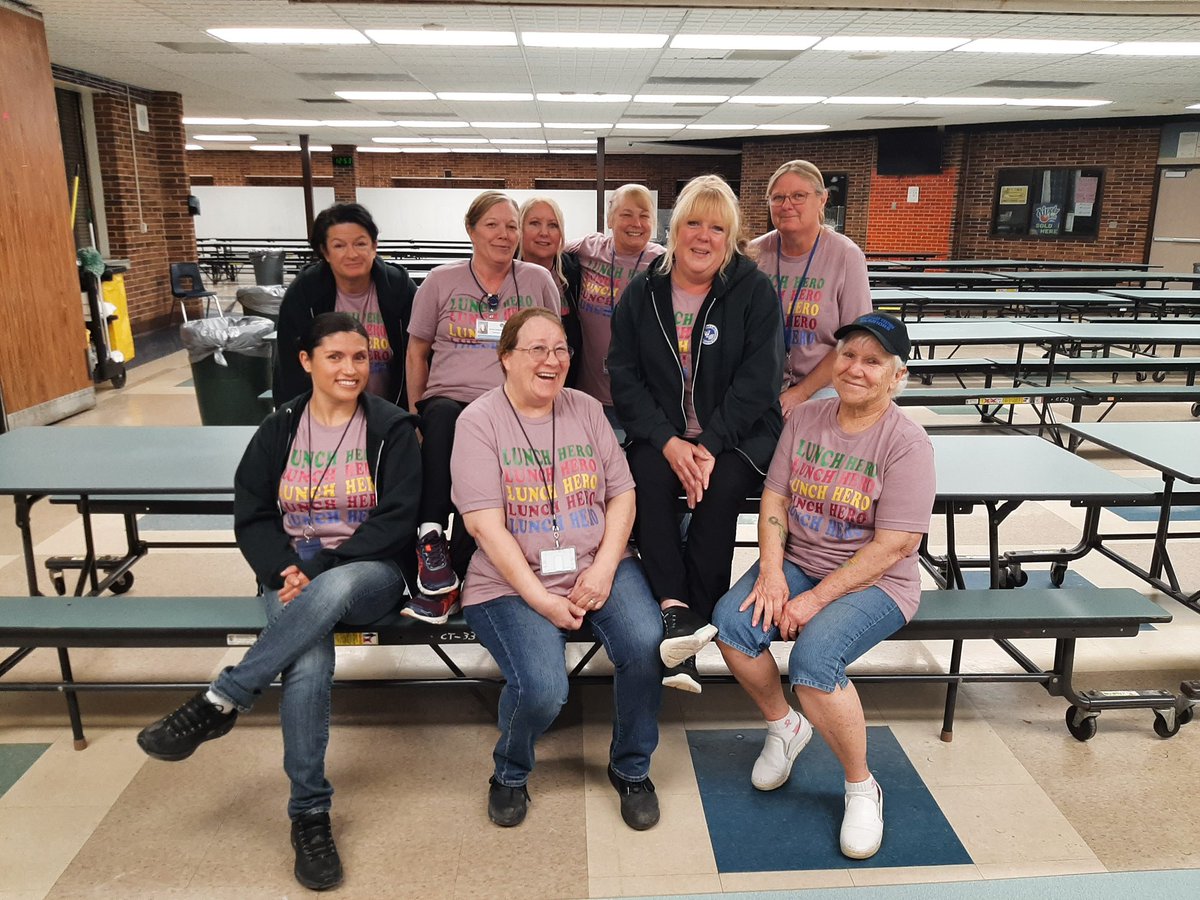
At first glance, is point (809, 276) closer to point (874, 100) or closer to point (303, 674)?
point (303, 674)

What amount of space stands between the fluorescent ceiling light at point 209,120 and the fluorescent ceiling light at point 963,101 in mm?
9827

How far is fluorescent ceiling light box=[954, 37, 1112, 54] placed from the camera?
6714 millimetres

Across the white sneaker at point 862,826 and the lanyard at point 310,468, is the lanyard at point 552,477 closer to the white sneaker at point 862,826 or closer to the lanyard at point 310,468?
the lanyard at point 310,468

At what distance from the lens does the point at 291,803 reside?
6.63 feet

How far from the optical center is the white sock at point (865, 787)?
2.11 meters

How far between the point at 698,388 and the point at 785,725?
95 centimetres

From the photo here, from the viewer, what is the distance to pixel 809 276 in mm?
2924

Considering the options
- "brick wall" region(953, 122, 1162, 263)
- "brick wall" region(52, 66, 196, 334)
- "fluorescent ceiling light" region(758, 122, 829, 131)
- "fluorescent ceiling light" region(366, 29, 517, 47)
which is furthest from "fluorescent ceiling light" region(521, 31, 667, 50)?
"brick wall" region(953, 122, 1162, 263)

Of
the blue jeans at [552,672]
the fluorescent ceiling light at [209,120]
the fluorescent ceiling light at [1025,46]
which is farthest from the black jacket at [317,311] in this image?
the fluorescent ceiling light at [209,120]

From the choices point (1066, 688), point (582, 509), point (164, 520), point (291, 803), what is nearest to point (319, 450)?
point (582, 509)

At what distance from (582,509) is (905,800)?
113 centimetres

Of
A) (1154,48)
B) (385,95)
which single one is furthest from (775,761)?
(385,95)

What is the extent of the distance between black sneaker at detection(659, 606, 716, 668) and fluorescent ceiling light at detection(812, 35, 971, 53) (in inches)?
228

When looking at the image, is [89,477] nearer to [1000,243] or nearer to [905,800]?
[905,800]
